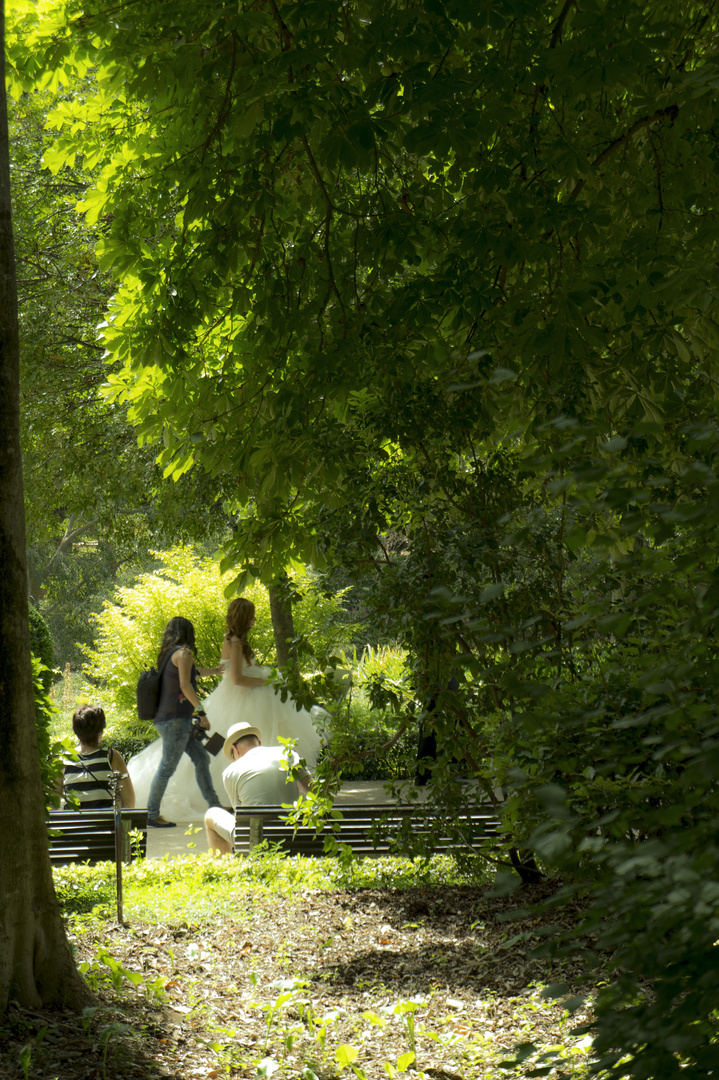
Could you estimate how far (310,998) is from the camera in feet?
13.0

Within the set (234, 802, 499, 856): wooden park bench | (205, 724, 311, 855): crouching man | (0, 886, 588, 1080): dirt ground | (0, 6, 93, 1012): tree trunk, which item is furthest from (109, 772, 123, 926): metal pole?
(205, 724, 311, 855): crouching man

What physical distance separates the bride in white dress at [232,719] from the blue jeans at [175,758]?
1.39 feet

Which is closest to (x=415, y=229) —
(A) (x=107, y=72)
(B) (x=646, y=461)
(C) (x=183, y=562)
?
(A) (x=107, y=72)

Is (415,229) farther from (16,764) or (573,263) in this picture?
(16,764)

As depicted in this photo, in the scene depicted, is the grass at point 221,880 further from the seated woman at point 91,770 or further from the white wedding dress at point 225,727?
the white wedding dress at point 225,727

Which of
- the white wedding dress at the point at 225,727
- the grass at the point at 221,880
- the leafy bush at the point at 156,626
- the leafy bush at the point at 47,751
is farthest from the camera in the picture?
the leafy bush at the point at 156,626

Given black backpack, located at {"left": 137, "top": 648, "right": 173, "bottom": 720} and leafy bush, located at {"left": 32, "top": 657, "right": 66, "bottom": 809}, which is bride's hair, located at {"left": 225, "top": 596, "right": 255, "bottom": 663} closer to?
black backpack, located at {"left": 137, "top": 648, "right": 173, "bottom": 720}

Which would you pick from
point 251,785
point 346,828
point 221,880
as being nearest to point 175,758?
point 251,785

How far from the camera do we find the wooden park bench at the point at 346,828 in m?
5.04

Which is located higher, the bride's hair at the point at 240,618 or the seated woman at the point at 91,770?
the bride's hair at the point at 240,618

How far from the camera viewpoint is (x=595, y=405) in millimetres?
4398

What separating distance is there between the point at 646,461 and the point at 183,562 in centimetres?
1314

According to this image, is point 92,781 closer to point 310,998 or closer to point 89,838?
point 89,838

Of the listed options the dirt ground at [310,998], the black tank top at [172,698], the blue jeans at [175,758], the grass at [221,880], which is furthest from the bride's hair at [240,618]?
the dirt ground at [310,998]
